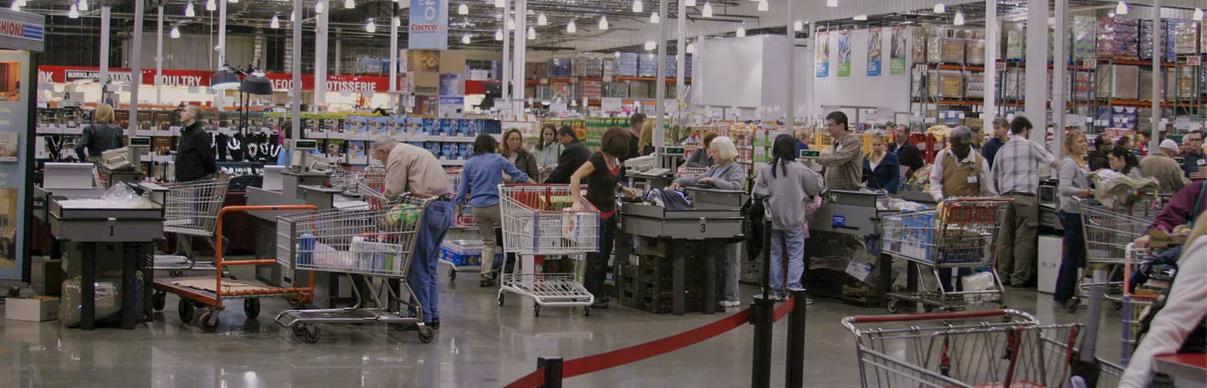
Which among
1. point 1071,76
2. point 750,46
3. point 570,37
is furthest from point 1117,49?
point 570,37

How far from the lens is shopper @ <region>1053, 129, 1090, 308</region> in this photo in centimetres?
977

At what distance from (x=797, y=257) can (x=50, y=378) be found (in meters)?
5.33

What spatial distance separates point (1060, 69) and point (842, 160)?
2989 mm

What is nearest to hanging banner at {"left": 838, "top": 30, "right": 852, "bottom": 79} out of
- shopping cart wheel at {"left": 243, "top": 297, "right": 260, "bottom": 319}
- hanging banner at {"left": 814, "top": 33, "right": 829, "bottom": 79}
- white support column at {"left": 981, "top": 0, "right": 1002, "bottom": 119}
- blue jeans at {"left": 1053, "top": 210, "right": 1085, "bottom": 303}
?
hanging banner at {"left": 814, "top": 33, "right": 829, "bottom": 79}

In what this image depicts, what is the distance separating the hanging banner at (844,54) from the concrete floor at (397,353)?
1084cm

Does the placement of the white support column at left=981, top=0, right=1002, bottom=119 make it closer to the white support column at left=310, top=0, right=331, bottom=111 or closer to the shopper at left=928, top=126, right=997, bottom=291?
the shopper at left=928, top=126, right=997, bottom=291

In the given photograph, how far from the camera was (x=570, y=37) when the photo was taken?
1736 inches

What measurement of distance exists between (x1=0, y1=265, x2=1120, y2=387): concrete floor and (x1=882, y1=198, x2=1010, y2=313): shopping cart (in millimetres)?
649

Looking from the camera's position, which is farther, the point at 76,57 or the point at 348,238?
the point at 76,57

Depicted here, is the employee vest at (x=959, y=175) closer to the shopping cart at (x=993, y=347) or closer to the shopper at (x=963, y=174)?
the shopper at (x=963, y=174)

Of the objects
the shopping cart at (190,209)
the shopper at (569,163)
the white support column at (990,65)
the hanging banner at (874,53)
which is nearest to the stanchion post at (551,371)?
the shopping cart at (190,209)

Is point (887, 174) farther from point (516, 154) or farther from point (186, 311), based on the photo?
point (186, 311)

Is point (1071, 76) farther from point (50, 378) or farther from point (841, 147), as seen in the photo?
point (50, 378)

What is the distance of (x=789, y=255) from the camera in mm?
9508
